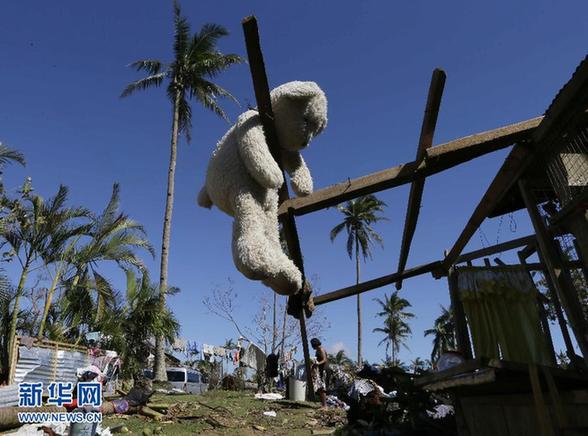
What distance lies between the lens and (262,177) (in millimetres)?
2221

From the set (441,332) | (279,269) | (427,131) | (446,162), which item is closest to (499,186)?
(446,162)

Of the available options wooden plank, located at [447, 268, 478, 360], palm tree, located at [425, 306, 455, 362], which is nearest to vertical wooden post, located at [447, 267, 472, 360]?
wooden plank, located at [447, 268, 478, 360]

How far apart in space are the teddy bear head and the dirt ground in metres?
4.69

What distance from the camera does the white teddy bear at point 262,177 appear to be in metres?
2.10

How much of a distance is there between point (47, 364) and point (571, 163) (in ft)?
34.8

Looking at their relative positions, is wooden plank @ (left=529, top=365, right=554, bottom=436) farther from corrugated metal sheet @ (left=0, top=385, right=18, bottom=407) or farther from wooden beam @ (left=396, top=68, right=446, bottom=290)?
corrugated metal sheet @ (left=0, top=385, right=18, bottom=407)

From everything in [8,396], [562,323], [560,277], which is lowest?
[8,396]

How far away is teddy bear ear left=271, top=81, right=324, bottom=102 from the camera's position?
7.88 feet

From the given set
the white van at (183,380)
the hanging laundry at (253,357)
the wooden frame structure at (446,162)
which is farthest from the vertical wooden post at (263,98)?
the hanging laundry at (253,357)

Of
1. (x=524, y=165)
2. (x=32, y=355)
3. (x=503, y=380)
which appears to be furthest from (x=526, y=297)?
(x=32, y=355)

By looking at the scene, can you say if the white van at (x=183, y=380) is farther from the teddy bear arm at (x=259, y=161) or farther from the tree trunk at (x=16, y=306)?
the teddy bear arm at (x=259, y=161)

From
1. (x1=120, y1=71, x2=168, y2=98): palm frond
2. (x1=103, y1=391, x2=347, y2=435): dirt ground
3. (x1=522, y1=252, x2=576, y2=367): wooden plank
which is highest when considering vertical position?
(x1=120, y1=71, x2=168, y2=98): palm frond

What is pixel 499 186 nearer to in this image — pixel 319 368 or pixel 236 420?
pixel 236 420

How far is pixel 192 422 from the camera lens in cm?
686
